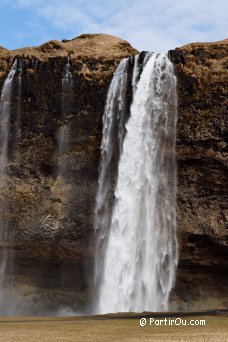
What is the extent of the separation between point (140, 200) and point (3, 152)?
12.0m

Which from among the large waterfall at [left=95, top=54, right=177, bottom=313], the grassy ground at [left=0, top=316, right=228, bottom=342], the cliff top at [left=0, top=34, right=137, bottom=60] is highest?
the cliff top at [left=0, top=34, right=137, bottom=60]

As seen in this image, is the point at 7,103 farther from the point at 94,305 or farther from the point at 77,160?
the point at 94,305

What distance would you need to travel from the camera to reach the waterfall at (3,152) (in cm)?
4028

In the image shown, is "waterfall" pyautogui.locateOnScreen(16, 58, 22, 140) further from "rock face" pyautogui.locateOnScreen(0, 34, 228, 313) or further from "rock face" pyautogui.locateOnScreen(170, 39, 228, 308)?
"rock face" pyautogui.locateOnScreen(170, 39, 228, 308)

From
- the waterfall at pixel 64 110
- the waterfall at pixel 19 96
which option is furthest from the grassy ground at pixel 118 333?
the waterfall at pixel 19 96

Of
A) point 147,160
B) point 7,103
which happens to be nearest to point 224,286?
point 147,160

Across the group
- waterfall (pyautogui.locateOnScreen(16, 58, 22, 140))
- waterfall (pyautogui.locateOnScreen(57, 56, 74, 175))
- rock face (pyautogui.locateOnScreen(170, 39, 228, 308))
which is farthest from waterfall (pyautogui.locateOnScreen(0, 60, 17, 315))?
rock face (pyautogui.locateOnScreen(170, 39, 228, 308))

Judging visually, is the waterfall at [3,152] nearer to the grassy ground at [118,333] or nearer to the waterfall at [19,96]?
the waterfall at [19,96]

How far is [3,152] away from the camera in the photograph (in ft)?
137

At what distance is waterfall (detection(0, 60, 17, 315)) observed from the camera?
40.3 m

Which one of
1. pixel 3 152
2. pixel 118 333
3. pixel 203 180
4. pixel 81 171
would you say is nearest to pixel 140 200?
pixel 203 180

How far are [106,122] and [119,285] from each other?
455 inches

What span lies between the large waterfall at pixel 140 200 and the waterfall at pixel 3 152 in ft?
24.3

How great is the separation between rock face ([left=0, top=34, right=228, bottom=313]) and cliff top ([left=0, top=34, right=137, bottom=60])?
0.09m
